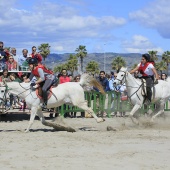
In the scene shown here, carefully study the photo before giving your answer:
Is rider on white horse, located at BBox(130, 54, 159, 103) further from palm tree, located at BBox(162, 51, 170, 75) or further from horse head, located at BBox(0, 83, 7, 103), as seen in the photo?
palm tree, located at BBox(162, 51, 170, 75)

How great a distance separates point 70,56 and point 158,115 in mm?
105832

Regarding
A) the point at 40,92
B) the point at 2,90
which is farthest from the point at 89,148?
the point at 2,90

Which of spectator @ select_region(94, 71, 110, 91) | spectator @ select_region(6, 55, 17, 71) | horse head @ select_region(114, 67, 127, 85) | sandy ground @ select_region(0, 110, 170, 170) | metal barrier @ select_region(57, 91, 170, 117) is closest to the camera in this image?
sandy ground @ select_region(0, 110, 170, 170)

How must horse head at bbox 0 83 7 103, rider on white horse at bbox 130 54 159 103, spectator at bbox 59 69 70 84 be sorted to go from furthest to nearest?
spectator at bbox 59 69 70 84 < rider on white horse at bbox 130 54 159 103 < horse head at bbox 0 83 7 103

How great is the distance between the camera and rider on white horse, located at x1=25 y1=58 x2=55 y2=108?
1464cm

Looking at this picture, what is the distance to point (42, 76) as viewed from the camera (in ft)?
48.1

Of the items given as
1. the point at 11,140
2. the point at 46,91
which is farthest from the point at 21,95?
the point at 11,140

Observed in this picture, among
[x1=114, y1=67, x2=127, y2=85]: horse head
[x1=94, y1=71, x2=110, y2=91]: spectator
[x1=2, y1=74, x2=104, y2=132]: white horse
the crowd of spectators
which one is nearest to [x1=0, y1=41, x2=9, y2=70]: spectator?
the crowd of spectators

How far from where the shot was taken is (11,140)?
12891 mm

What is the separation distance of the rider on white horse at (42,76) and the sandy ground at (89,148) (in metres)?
1.32

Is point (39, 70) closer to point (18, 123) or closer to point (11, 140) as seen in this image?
point (11, 140)

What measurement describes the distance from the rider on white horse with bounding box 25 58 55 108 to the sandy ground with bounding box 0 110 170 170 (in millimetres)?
1324

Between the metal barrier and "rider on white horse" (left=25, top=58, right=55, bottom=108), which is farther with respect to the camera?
the metal barrier

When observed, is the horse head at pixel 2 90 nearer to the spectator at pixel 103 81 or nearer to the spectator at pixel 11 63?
the spectator at pixel 11 63
